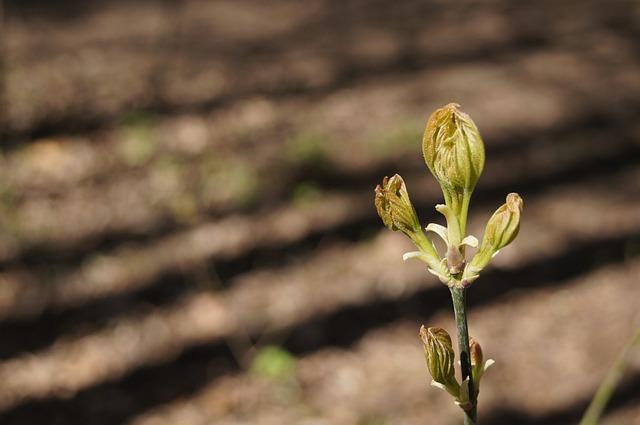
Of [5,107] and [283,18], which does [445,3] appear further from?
[5,107]

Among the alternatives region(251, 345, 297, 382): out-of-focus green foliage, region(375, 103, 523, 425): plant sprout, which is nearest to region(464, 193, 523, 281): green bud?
region(375, 103, 523, 425): plant sprout

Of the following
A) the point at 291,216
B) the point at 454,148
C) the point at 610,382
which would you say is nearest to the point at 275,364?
the point at 291,216

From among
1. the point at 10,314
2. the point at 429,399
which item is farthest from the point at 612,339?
the point at 10,314

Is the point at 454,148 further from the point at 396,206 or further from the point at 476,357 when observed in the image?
the point at 476,357

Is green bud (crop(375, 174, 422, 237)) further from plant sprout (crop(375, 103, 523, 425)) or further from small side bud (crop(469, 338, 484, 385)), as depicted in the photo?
small side bud (crop(469, 338, 484, 385))

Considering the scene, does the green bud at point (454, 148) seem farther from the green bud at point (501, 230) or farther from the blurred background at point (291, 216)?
the blurred background at point (291, 216)

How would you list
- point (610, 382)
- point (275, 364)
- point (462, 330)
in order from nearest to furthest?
1. point (462, 330)
2. point (610, 382)
3. point (275, 364)
